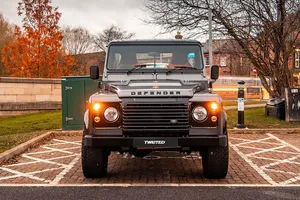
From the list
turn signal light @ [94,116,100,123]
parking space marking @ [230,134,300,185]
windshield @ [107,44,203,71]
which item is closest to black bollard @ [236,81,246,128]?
parking space marking @ [230,134,300,185]

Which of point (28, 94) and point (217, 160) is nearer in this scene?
point (217, 160)

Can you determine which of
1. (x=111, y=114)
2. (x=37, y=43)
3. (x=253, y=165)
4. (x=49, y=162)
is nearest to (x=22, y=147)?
(x=49, y=162)

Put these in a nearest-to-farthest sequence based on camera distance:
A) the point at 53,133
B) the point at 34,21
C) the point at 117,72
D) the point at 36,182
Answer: the point at 36,182
the point at 117,72
the point at 53,133
the point at 34,21

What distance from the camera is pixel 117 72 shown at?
7.02m

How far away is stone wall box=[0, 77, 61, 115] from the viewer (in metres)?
18.4

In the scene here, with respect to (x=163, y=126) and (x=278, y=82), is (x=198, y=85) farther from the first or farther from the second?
(x=278, y=82)

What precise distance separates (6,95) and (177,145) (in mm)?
14550

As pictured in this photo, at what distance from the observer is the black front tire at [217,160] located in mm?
5883

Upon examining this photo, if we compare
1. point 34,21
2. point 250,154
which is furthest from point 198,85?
point 34,21

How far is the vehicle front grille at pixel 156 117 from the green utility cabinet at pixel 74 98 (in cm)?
586

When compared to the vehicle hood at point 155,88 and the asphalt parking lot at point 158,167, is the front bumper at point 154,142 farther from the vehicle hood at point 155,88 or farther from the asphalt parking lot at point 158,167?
the asphalt parking lot at point 158,167

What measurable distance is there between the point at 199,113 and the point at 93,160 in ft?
5.41

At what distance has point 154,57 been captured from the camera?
23.1ft

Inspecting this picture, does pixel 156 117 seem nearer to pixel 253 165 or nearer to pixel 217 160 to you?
pixel 217 160
